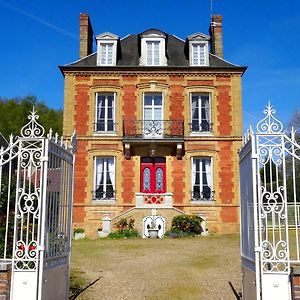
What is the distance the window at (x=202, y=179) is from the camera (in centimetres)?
1931

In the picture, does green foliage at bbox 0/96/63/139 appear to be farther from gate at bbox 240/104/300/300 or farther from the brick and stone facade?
gate at bbox 240/104/300/300

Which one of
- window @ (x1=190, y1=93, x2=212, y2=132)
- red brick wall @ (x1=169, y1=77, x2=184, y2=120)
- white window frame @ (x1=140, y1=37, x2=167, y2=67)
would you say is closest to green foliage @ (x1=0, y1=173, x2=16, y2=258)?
red brick wall @ (x1=169, y1=77, x2=184, y2=120)

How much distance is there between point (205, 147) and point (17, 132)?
1821cm

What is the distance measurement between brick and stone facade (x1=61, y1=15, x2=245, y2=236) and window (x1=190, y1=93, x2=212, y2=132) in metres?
0.23

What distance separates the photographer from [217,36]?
2147cm

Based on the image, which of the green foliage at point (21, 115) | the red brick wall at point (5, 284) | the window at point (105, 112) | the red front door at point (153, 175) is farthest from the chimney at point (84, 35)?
the red brick wall at point (5, 284)

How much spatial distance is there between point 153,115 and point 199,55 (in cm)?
364

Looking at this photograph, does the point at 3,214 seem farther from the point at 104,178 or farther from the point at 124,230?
the point at 104,178

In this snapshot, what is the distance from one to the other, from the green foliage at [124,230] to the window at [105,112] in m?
4.31

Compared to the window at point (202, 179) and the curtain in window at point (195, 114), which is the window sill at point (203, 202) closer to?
the window at point (202, 179)

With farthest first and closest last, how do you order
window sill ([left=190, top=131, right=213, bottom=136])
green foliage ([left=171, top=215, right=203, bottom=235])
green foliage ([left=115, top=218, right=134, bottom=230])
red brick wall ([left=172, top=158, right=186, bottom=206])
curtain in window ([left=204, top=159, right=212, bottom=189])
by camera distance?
window sill ([left=190, top=131, right=213, bottom=136]) → curtain in window ([left=204, top=159, right=212, bottom=189]) → red brick wall ([left=172, top=158, right=186, bottom=206]) → green foliage ([left=115, top=218, right=134, bottom=230]) → green foliage ([left=171, top=215, right=203, bottom=235])

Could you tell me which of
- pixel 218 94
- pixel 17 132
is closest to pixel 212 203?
pixel 218 94

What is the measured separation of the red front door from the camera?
19.5 m

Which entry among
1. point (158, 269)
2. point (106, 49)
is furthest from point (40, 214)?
point (106, 49)
